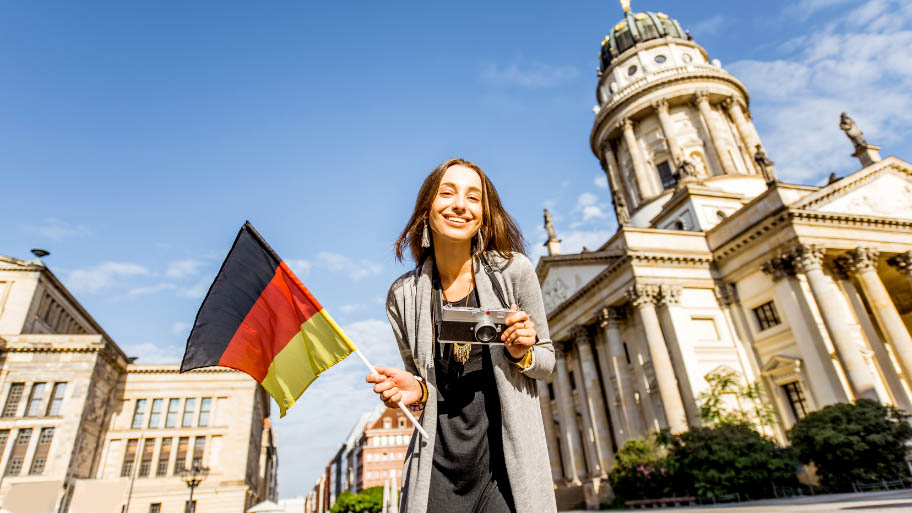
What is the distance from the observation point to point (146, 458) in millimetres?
39594

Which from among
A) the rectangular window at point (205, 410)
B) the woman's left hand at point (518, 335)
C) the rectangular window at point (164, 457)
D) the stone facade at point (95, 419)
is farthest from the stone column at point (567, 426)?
the rectangular window at point (164, 457)

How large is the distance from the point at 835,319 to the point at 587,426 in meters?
15.0

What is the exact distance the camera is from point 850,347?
20.2 m

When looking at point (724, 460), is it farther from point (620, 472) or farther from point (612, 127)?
point (612, 127)

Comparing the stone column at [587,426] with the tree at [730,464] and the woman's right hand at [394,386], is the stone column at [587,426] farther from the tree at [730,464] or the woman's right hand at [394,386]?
the woman's right hand at [394,386]

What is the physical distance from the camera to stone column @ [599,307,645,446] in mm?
26438

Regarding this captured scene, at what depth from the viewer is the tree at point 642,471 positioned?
20.6m

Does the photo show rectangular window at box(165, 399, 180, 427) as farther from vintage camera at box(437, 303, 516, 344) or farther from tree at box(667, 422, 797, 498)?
vintage camera at box(437, 303, 516, 344)

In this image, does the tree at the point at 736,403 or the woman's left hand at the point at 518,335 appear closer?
the woman's left hand at the point at 518,335

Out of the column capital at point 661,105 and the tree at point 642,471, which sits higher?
the column capital at point 661,105

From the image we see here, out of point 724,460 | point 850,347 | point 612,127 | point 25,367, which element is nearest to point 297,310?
point 724,460

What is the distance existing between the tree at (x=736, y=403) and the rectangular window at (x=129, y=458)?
42218 mm

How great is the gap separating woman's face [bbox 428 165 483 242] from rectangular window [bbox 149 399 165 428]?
158ft

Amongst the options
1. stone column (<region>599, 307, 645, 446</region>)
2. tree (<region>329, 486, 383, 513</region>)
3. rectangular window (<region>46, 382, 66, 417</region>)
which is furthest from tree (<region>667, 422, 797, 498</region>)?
tree (<region>329, 486, 383, 513</region>)
